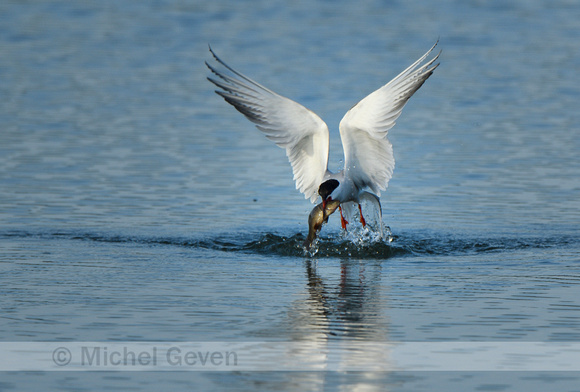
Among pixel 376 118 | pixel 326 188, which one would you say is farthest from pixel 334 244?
pixel 376 118

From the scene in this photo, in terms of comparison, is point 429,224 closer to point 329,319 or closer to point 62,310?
point 329,319

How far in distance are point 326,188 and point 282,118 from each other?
2.62 ft

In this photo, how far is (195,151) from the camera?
14727 mm

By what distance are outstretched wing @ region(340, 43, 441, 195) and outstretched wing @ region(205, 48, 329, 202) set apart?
0.26 metres

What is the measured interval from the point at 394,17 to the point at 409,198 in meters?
16.7

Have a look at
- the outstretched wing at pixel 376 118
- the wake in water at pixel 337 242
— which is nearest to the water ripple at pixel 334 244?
the wake in water at pixel 337 242

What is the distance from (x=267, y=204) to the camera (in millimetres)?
12164

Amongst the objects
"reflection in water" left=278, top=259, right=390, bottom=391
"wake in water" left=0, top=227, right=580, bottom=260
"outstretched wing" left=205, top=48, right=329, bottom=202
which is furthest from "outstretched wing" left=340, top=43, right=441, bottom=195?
"reflection in water" left=278, top=259, right=390, bottom=391

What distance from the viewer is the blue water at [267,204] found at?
7.24m

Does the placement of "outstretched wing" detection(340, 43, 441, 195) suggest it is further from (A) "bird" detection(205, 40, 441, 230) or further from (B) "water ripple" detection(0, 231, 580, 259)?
(B) "water ripple" detection(0, 231, 580, 259)

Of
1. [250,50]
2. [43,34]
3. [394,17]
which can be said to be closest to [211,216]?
[250,50]

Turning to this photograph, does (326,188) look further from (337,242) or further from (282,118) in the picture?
(282,118)

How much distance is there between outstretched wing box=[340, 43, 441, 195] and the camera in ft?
33.7

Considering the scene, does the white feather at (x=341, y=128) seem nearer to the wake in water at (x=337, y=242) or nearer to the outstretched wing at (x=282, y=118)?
the outstretched wing at (x=282, y=118)
